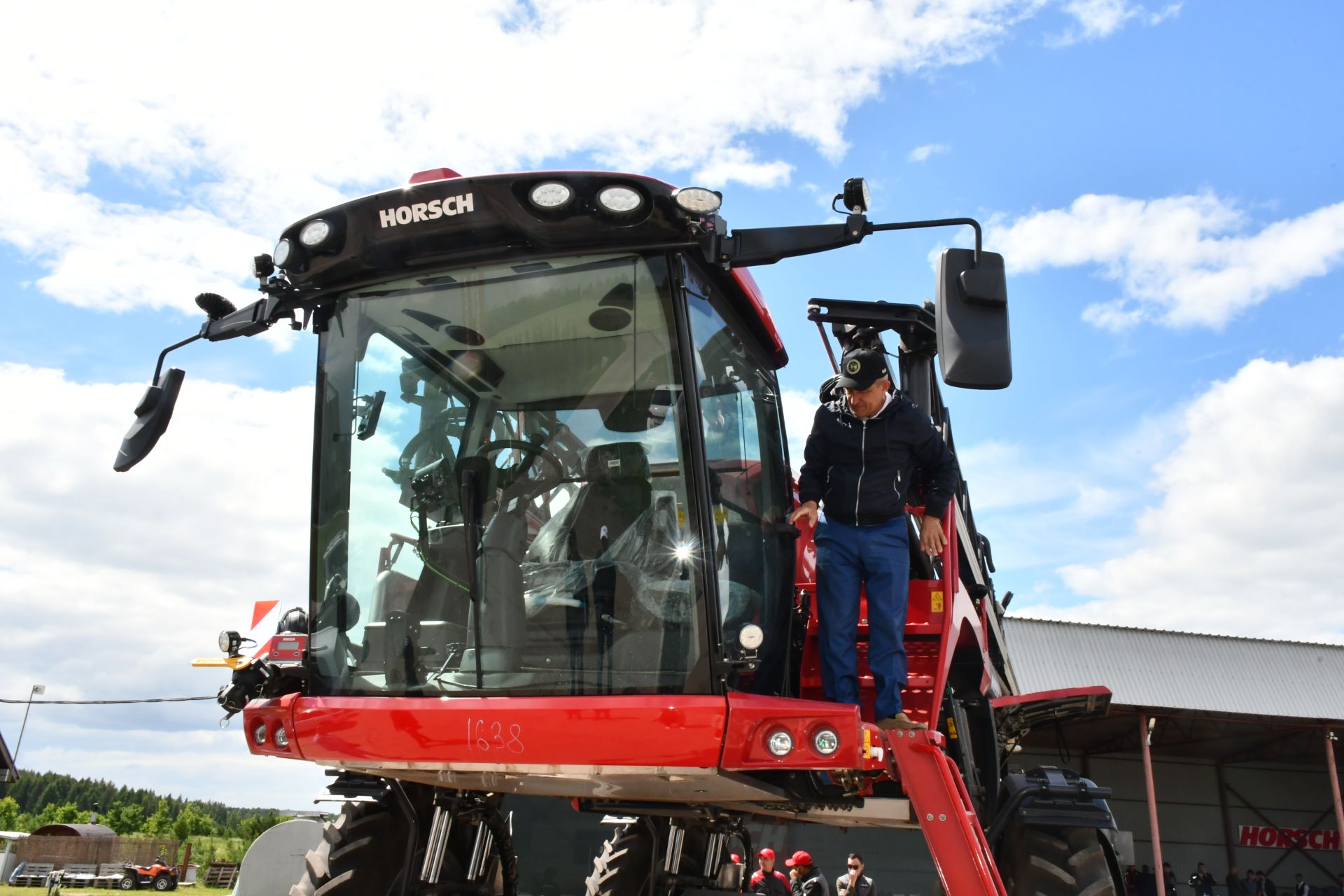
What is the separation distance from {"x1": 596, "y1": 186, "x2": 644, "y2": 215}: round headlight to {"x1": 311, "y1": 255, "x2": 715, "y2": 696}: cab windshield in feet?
0.66

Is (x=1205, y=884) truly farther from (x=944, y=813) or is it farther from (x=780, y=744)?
(x=780, y=744)

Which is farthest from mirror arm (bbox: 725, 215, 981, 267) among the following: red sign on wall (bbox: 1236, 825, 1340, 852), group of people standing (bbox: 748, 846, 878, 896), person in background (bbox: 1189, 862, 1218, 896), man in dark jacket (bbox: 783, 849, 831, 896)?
red sign on wall (bbox: 1236, 825, 1340, 852)

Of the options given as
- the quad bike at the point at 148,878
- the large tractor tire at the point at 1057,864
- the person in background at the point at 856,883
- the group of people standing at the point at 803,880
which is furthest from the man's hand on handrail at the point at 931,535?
the quad bike at the point at 148,878

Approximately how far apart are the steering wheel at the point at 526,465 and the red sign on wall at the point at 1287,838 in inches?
1194

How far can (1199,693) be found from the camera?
26062mm

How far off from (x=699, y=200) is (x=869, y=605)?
1.71 meters

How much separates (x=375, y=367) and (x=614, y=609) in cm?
146

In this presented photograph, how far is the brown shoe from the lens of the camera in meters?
3.76

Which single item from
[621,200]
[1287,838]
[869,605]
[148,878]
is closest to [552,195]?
[621,200]

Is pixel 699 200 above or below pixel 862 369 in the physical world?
above

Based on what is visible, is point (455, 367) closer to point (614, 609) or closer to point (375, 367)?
point (375, 367)

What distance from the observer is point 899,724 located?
3789 mm

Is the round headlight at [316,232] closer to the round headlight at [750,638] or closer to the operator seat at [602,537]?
the operator seat at [602,537]

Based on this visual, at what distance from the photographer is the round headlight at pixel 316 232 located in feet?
13.4
